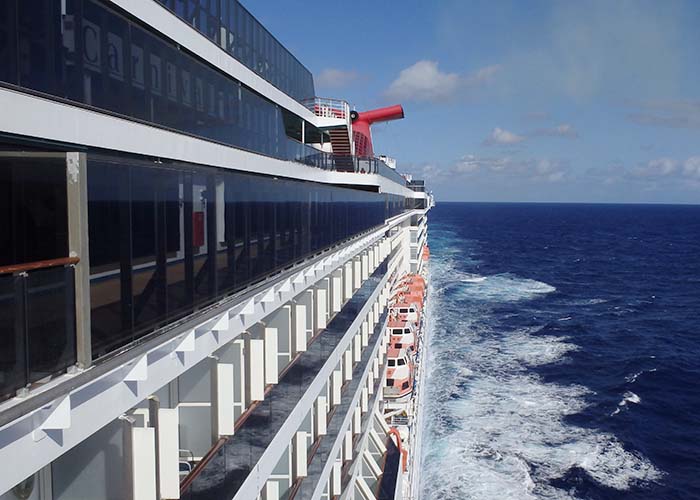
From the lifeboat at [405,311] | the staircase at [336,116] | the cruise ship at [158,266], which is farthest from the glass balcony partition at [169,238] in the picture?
the lifeboat at [405,311]

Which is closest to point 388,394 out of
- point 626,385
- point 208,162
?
point 626,385

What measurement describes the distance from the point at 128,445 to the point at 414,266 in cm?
5446

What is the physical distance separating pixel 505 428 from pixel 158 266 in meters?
33.2

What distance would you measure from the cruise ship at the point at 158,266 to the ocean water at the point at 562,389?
55.9 feet

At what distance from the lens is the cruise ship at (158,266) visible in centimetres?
541

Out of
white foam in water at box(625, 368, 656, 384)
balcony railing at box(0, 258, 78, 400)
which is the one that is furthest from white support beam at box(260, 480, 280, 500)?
white foam in water at box(625, 368, 656, 384)

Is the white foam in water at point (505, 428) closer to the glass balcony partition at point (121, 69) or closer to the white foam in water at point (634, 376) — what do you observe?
the white foam in water at point (634, 376)

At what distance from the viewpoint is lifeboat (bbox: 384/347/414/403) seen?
34.1 meters

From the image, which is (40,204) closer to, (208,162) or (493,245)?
(208,162)

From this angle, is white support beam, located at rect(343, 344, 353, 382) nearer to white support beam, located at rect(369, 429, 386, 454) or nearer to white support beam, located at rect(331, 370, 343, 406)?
white support beam, located at rect(331, 370, 343, 406)

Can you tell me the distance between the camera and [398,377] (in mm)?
34875

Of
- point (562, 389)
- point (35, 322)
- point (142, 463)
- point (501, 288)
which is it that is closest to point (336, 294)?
point (142, 463)

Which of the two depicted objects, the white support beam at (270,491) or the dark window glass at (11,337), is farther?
the white support beam at (270,491)

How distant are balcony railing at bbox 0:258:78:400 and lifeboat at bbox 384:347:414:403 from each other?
28977 millimetres
